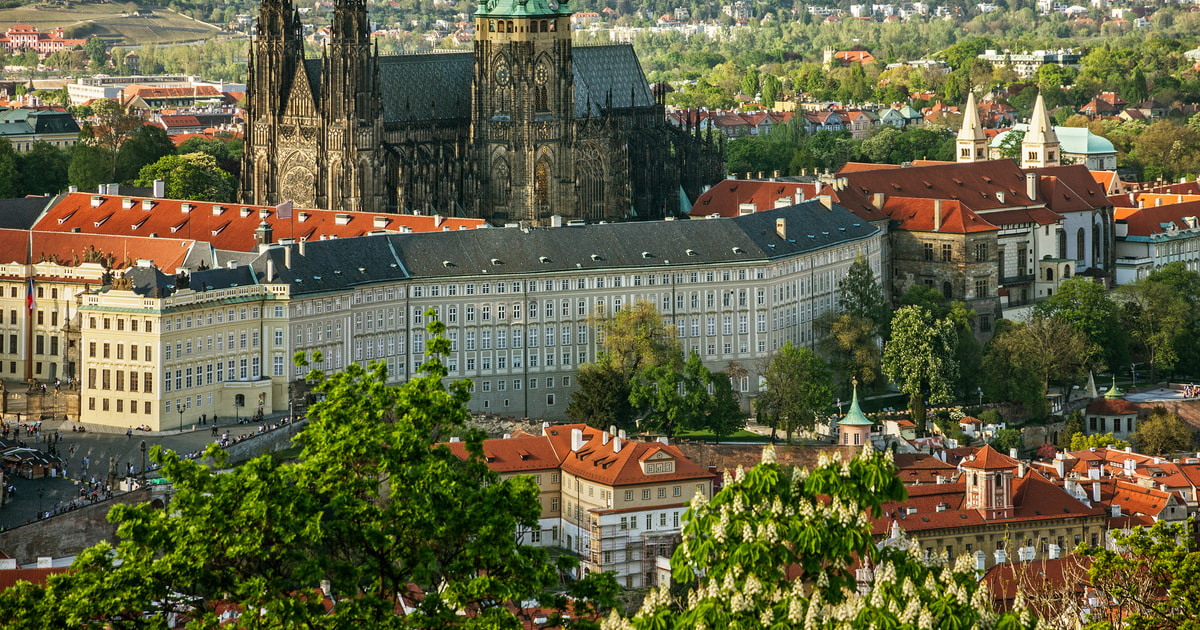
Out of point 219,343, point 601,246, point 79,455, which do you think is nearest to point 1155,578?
point 79,455

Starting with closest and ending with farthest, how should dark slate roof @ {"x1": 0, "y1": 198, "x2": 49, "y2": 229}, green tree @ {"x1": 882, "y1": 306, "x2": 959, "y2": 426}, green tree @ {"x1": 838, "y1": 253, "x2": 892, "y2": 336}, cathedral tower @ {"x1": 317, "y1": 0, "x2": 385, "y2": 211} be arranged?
green tree @ {"x1": 882, "y1": 306, "x2": 959, "y2": 426}, green tree @ {"x1": 838, "y1": 253, "x2": 892, "y2": 336}, dark slate roof @ {"x1": 0, "y1": 198, "x2": 49, "y2": 229}, cathedral tower @ {"x1": 317, "y1": 0, "x2": 385, "y2": 211}

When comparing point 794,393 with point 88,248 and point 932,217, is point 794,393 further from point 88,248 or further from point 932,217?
point 88,248

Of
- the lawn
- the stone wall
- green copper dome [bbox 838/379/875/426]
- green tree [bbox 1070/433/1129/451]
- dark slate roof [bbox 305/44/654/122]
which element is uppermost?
dark slate roof [bbox 305/44/654/122]

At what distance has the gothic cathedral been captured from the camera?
164750 millimetres

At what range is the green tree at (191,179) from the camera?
18262cm

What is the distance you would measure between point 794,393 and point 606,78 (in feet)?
176

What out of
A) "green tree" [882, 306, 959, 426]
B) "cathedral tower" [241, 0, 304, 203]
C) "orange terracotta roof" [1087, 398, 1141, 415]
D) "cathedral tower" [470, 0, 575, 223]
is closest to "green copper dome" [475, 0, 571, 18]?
"cathedral tower" [470, 0, 575, 223]

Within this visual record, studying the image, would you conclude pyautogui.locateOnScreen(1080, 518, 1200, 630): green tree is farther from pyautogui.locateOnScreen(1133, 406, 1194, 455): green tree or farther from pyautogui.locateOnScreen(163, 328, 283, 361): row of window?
pyautogui.locateOnScreen(1133, 406, 1194, 455): green tree

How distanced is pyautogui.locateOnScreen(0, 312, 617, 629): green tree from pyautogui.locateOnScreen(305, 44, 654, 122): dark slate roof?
350ft

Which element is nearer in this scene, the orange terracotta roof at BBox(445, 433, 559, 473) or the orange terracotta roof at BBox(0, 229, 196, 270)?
the orange terracotta roof at BBox(445, 433, 559, 473)

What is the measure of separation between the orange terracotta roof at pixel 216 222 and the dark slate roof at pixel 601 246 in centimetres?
737

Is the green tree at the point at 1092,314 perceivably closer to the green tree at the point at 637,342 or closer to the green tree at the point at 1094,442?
the green tree at the point at 1094,442

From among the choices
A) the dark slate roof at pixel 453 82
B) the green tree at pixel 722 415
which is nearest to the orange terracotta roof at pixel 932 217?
the dark slate roof at pixel 453 82

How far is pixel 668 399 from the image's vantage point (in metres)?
134
